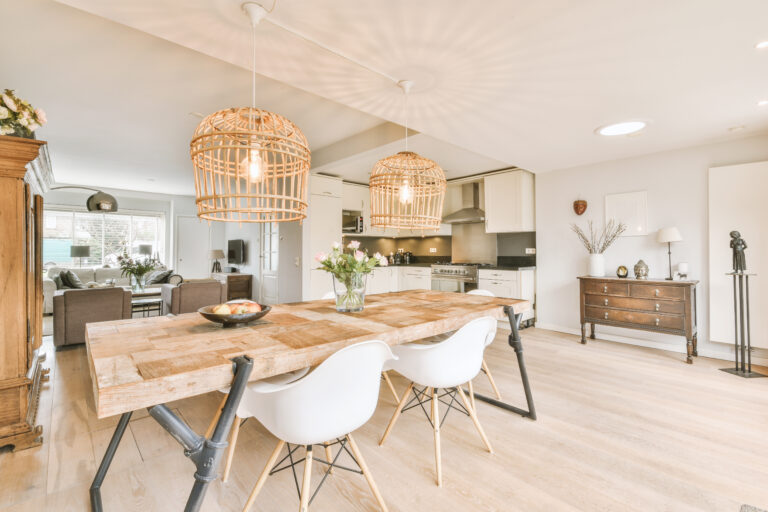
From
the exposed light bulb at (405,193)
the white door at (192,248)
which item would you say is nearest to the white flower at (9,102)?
the exposed light bulb at (405,193)

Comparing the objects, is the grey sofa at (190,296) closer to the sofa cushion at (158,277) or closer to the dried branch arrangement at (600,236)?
the sofa cushion at (158,277)

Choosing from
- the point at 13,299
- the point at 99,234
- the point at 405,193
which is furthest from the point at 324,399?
the point at 99,234

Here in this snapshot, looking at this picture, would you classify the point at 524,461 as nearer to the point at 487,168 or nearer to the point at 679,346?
the point at 679,346

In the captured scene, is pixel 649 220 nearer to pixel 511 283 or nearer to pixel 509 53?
pixel 511 283

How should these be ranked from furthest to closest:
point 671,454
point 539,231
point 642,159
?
point 539,231 → point 642,159 → point 671,454

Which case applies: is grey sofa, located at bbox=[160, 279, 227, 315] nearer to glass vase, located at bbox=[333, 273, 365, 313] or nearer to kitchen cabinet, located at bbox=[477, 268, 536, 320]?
glass vase, located at bbox=[333, 273, 365, 313]

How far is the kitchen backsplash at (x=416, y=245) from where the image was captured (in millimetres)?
6495

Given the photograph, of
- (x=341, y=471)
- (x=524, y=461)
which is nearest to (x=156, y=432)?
(x=341, y=471)

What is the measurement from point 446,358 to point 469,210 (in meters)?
4.32

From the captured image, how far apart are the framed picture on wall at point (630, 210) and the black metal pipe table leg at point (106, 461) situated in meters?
4.98

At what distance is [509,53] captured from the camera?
6.48ft

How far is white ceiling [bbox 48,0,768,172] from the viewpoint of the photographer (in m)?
1.63

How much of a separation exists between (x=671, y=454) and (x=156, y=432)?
9.74 feet

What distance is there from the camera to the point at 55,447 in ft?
6.32
